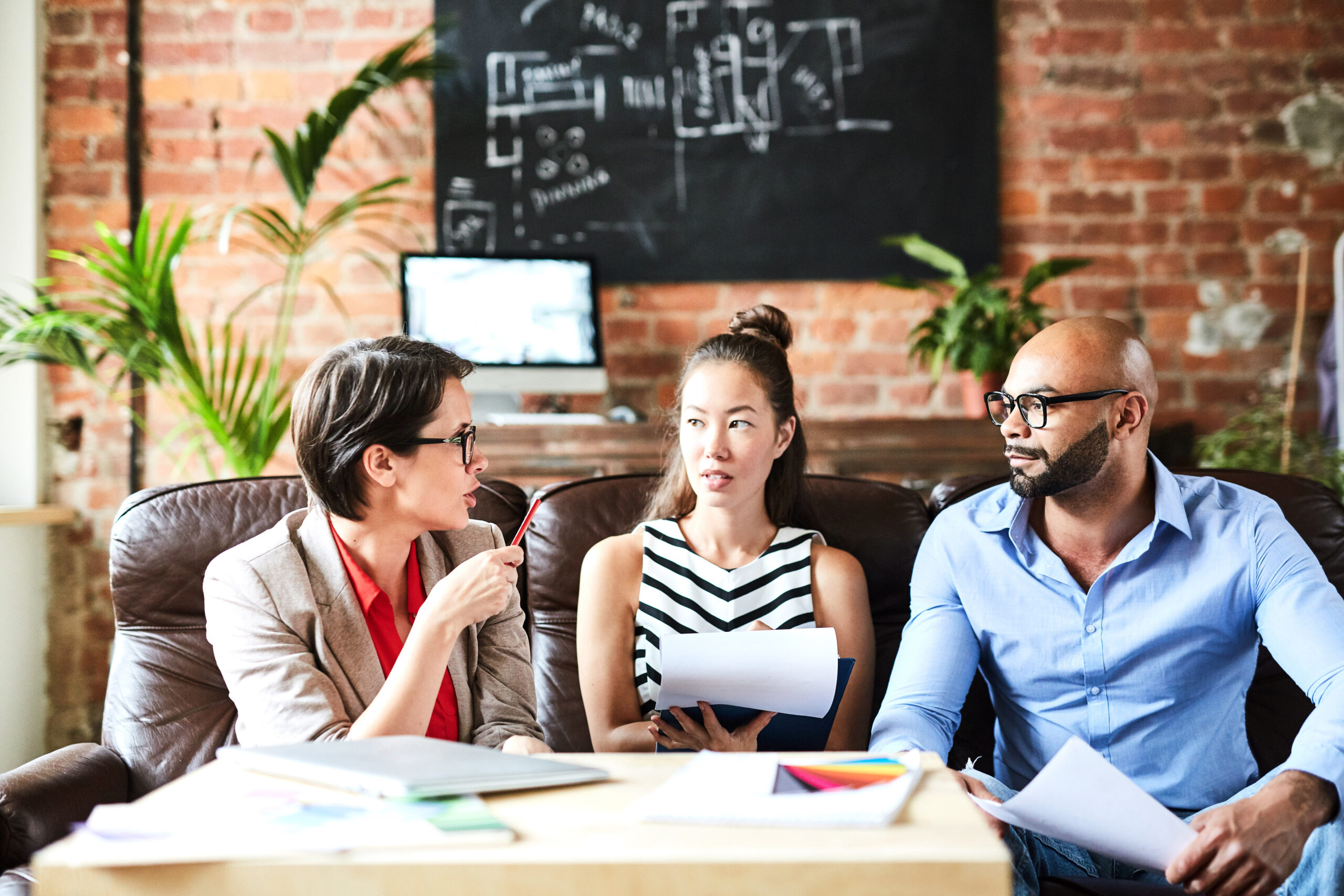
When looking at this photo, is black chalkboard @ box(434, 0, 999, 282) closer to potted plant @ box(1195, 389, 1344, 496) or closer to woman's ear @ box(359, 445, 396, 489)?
potted plant @ box(1195, 389, 1344, 496)

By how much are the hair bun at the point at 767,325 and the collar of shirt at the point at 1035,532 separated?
1.65ft

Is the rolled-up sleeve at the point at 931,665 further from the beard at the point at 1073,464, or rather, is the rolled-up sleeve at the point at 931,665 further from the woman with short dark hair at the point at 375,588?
the woman with short dark hair at the point at 375,588

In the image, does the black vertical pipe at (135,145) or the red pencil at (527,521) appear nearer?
the red pencil at (527,521)

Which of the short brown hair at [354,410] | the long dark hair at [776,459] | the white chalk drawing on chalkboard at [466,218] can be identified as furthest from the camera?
the white chalk drawing on chalkboard at [466,218]

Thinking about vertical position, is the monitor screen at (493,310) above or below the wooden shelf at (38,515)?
above

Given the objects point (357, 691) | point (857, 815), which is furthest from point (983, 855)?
point (357, 691)

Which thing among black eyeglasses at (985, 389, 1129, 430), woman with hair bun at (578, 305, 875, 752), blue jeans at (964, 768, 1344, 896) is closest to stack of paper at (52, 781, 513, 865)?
blue jeans at (964, 768, 1344, 896)

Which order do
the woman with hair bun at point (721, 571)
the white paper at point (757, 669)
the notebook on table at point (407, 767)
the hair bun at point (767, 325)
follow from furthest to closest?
the hair bun at point (767, 325) → the woman with hair bun at point (721, 571) → the white paper at point (757, 669) → the notebook on table at point (407, 767)

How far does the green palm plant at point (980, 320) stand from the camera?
8.28ft

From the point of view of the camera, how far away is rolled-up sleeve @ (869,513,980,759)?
1.37 meters

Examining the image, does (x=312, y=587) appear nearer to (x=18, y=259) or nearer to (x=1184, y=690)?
(x=1184, y=690)

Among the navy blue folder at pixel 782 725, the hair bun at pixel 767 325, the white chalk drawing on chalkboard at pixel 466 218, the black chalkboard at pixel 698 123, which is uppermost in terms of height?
the black chalkboard at pixel 698 123

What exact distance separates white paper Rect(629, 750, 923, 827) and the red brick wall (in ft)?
6.93

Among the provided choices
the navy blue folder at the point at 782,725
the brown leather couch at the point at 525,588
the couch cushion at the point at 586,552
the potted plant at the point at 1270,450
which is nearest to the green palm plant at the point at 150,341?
the brown leather couch at the point at 525,588
